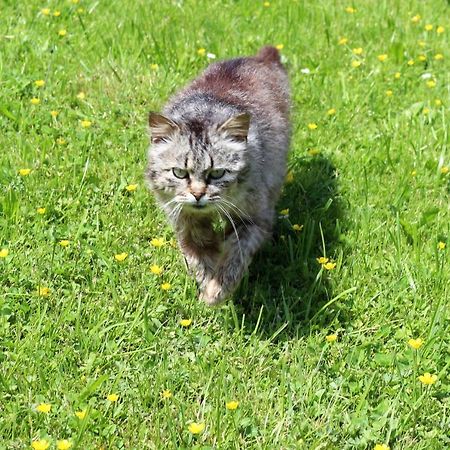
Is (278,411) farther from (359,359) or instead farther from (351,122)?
(351,122)

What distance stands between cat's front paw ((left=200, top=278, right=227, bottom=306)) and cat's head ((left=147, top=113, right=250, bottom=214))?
40cm

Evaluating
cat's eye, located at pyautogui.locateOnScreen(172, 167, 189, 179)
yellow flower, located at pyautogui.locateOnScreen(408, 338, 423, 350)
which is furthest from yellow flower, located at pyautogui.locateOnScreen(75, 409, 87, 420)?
yellow flower, located at pyautogui.locateOnScreen(408, 338, 423, 350)

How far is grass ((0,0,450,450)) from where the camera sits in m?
3.78

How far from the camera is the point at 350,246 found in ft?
16.0

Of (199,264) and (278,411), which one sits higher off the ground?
(199,264)

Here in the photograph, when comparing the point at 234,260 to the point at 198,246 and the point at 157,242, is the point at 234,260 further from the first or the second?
the point at 157,242

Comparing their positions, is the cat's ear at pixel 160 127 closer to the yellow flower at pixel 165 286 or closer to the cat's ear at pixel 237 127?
the cat's ear at pixel 237 127

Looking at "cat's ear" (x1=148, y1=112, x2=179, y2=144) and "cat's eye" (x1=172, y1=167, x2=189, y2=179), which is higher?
"cat's ear" (x1=148, y1=112, x2=179, y2=144)

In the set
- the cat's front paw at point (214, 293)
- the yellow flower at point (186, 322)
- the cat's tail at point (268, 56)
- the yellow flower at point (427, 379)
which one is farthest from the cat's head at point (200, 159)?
the cat's tail at point (268, 56)

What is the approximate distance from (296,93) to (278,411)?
3.21 meters

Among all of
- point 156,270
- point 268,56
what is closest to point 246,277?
point 156,270

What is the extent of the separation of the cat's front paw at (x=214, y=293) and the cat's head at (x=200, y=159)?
40cm

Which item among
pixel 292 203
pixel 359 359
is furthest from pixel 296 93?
pixel 359 359

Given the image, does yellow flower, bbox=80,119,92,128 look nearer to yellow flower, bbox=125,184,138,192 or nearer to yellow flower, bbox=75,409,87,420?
yellow flower, bbox=125,184,138,192
